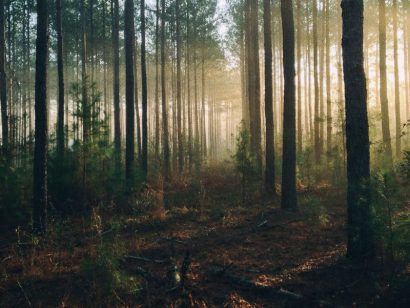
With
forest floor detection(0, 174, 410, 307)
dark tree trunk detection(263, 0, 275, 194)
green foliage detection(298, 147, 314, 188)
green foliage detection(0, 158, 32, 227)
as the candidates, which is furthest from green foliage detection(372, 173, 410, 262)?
green foliage detection(0, 158, 32, 227)

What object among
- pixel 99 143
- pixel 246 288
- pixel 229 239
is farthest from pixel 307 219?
pixel 99 143

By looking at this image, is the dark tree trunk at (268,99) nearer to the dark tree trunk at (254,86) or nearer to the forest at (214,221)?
the forest at (214,221)

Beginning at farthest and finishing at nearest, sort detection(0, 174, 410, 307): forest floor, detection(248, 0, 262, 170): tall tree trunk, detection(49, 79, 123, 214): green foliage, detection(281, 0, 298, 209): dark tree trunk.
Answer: detection(248, 0, 262, 170): tall tree trunk → detection(49, 79, 123, 214): green foliage → detection(281, 0, 298, 209): dark tree trunk → detection(0, 174, 410, 307): forest floor

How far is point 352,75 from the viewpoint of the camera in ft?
19.1

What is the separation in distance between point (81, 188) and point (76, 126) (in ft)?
6.63

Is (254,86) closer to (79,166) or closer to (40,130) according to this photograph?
(79,166)

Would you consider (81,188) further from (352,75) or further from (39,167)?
(352,75)

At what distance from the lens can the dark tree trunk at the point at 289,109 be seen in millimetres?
9836

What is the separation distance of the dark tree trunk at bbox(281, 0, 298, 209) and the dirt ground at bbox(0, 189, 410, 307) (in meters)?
0.91

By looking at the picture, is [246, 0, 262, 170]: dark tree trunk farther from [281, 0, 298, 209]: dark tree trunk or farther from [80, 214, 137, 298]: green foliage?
[80, 214, 137, 298]: green foliage

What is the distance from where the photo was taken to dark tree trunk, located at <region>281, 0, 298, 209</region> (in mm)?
9836

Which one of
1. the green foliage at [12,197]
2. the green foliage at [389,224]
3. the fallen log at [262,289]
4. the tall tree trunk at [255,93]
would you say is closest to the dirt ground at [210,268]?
the fallen log at [262,289]

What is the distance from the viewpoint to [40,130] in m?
8.12

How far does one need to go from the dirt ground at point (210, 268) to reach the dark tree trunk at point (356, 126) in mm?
512
